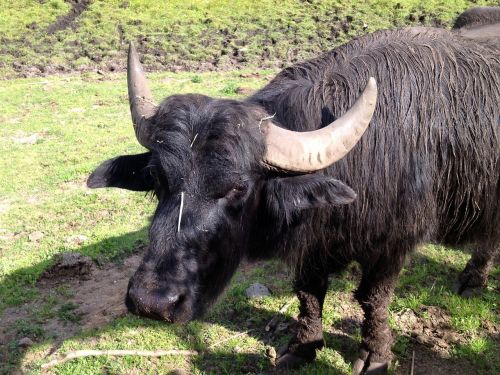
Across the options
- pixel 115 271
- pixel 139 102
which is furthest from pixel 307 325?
pixel 115 271

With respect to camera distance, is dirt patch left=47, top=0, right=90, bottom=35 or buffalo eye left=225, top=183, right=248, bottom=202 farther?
dirt patch left=47, top=0, right=90, bottom=35

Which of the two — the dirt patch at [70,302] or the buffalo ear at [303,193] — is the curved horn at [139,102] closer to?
the buffalo ear at [303,193]

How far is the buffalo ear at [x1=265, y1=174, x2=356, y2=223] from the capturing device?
8.65 ft

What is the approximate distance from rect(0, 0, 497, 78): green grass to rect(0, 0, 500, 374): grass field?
7.7 inches

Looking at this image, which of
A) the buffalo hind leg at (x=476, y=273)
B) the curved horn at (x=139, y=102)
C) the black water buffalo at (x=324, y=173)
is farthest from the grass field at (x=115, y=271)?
the curved horn at (x=139, y=102)

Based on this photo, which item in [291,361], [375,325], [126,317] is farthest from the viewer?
[126,317]

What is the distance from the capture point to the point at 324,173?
9.93 feet

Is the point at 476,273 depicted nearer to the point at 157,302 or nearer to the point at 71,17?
the point at 157,302

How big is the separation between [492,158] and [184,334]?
2.74 m

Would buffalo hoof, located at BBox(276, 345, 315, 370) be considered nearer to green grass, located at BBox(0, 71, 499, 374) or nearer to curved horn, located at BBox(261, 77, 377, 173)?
green grass, located at BBox(0, 71, 499, 374)

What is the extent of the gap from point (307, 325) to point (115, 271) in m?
2.24

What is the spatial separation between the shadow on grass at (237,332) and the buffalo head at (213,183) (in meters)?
1.29

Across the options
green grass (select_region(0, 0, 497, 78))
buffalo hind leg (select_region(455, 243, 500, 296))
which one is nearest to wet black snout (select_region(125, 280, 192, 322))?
buffalo hind leg (select_region(455, 243, 500, 296))

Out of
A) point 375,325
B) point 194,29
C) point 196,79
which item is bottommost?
point 375,325
